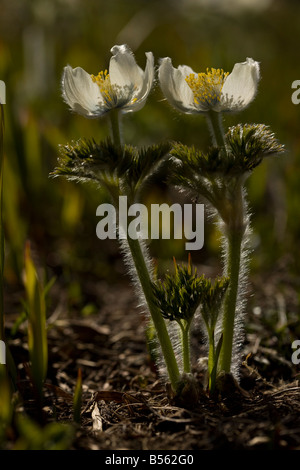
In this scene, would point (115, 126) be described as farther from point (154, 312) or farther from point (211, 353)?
point (211, 353)

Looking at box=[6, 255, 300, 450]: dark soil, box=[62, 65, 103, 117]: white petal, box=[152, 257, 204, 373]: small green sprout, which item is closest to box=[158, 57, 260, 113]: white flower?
box=[62, 65, 103, 117]: white petal

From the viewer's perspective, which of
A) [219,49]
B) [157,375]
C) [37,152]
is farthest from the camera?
[219,49]

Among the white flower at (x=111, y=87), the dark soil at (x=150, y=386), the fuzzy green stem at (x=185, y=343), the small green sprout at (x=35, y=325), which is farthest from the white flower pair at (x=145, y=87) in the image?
the dark soil at (x=150, y=386)

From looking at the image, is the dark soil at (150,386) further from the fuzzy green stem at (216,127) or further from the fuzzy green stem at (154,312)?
the fuzzy green stem at (216,127)

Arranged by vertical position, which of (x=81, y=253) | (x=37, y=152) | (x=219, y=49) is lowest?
(x=81, y=253)
